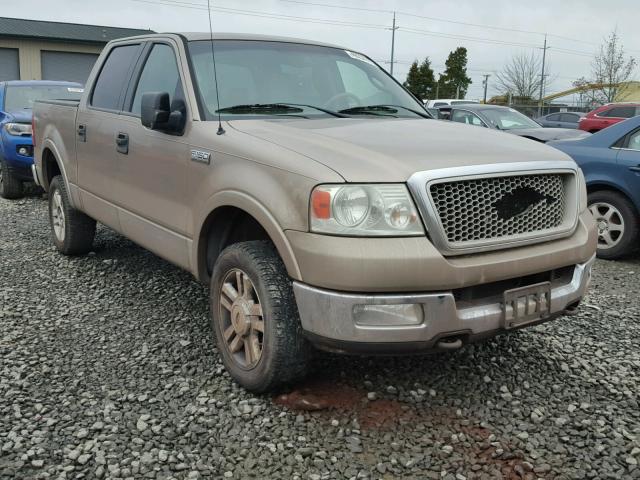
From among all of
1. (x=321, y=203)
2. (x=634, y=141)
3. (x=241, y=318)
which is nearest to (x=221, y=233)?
(x=241, y=318)

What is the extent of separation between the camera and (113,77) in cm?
514

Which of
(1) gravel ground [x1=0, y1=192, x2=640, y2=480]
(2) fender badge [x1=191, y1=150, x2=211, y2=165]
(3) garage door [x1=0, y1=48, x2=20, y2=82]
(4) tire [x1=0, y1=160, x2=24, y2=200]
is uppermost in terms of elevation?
(3) garage door [x1=0, y1=48, x2=20, y2=82]

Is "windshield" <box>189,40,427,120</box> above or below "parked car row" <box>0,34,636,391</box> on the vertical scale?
above

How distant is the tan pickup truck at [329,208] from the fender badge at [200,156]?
0.02 meters

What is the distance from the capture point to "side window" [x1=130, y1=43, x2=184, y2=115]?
411 cm

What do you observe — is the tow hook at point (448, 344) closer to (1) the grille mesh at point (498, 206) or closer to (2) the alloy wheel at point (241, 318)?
(1) the grille mesh at point (498, 206)

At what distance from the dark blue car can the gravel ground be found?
182 cm

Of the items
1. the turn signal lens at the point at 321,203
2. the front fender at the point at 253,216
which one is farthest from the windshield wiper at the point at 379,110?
the turn signal lens at the point at 321,203

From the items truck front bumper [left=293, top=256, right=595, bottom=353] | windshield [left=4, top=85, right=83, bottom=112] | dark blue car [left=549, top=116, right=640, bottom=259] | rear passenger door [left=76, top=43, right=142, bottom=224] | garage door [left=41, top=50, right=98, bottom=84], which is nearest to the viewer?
truck front bumper [left=293, top=256, right=595, bottom=353]

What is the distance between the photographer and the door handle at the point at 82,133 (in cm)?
521

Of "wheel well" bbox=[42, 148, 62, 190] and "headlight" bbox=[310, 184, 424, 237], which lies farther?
"wheel well" bbox=[42, 148, 62, 190]

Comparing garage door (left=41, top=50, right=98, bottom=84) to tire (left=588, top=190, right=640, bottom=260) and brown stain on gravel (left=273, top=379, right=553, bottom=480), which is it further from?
brown stain on gravel (left=273, top=379, right=553, bottom=480)

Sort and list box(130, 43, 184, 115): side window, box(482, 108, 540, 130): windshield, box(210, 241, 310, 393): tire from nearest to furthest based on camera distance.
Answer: box(210, 241, 310, 393): tire < box(130, 43, 184, 115): side window < box(482, 108, 540, 130): windshield

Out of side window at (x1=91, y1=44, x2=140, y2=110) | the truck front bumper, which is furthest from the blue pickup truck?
the truck front bumper
